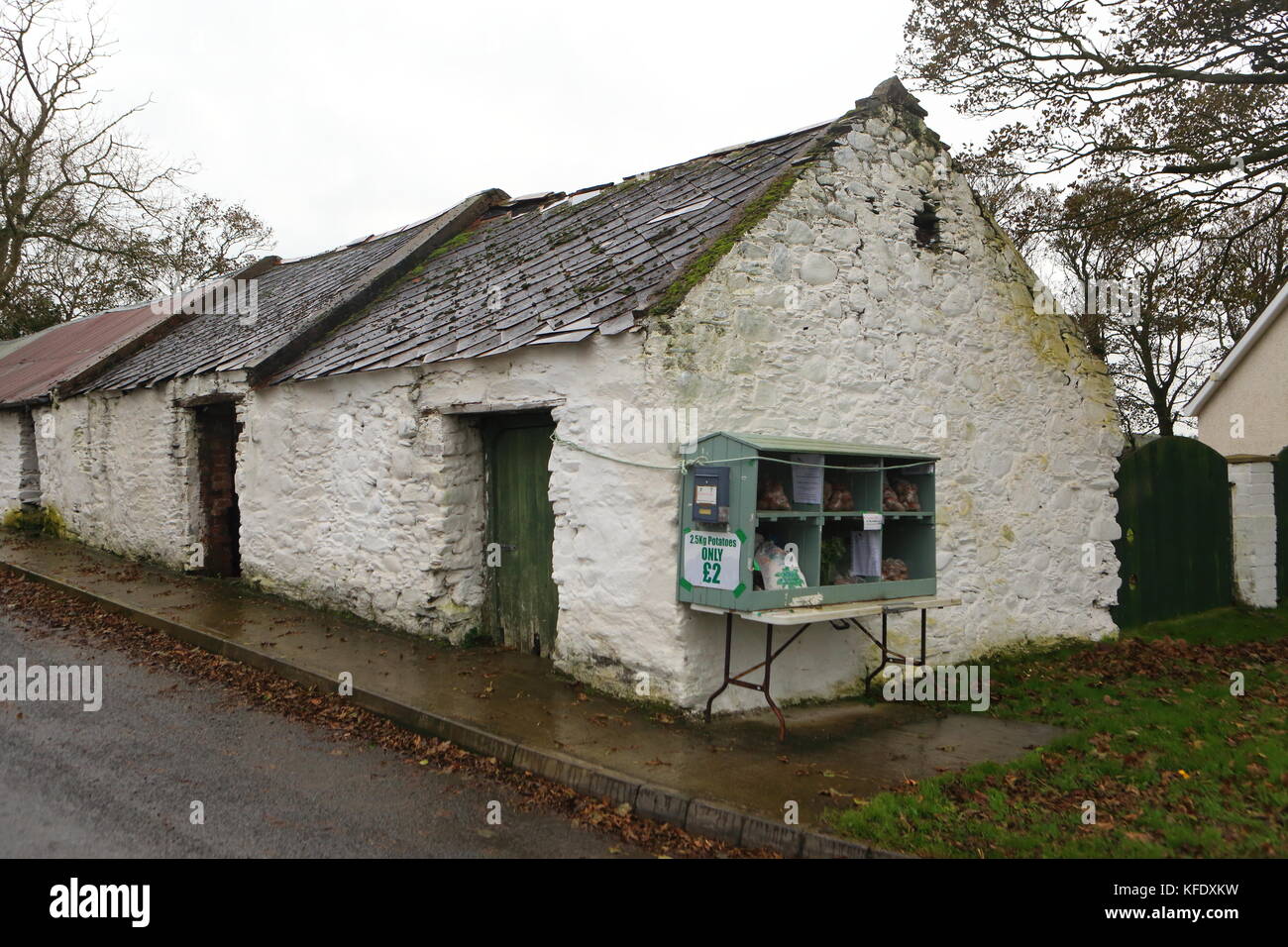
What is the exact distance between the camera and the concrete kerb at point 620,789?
4.35m

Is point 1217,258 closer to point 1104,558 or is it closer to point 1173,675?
point 1104,558

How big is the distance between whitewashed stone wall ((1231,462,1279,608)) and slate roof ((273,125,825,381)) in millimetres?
6456

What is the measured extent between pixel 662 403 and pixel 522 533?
235 cm

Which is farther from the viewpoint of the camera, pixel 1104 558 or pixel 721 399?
pixel 1104 558

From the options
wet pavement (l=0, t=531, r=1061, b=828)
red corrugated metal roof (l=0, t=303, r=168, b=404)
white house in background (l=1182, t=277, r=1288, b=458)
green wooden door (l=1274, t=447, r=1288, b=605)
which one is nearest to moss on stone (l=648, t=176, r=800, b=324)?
wet pavement (l=0, t=531, r=1061, b=828)

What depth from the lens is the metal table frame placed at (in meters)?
5.57

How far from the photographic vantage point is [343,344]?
978cm

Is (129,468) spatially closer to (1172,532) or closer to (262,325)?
(262,325)

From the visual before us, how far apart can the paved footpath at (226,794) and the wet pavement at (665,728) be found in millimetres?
616

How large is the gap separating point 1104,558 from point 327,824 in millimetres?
7464

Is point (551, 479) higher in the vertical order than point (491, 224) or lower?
lower
